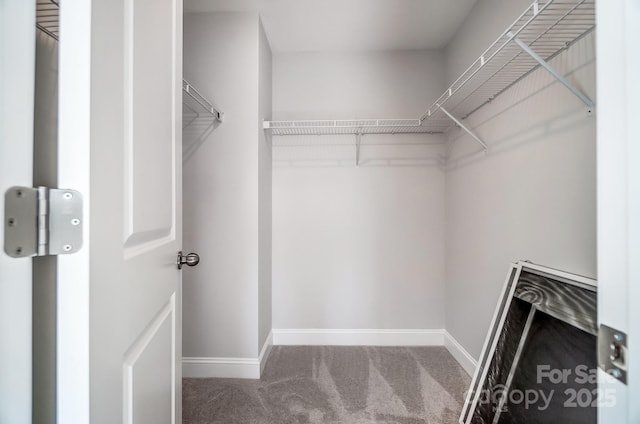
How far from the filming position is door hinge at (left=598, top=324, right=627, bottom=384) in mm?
Result: 399

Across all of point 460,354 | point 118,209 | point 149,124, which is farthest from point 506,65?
point 460,354

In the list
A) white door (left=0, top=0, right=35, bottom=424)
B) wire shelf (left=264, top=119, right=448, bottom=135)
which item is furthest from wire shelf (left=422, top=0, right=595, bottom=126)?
white door (left=0, top=0, right=35, bottom=424)

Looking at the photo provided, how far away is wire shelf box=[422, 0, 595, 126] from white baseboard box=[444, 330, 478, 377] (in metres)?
1.76

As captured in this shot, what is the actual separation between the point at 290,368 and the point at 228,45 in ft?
7.98

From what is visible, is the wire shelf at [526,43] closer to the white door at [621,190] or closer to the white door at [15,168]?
the white door at [621,190]

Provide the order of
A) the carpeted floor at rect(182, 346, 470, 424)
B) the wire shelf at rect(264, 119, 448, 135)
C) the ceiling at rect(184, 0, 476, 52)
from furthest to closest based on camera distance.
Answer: the wire shelf at rect(264, 119, 448, 135) → the ceiling at rect(184, 0, 476, 52) → the carpeted floor at rect(182, 346, 470, 424)

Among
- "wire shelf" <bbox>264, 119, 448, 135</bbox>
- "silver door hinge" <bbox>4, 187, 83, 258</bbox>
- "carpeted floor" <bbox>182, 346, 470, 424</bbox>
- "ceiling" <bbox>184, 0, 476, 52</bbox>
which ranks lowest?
"carpeted floor" <bbox>182, 346, 470, 424</bbox>

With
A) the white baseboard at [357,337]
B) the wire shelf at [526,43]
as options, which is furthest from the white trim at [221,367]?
the wire shelf at [526,43]

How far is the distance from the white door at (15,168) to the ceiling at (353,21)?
1.89 metres

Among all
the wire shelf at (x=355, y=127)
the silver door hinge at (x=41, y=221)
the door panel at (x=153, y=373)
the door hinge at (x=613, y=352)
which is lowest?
the door panel at (x=153, y=373)

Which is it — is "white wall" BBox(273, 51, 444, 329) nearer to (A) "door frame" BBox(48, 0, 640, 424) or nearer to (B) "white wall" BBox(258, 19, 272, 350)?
(B) "white wall" BBox(258, 19, 272, 350)

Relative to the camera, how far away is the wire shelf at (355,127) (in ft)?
6.77

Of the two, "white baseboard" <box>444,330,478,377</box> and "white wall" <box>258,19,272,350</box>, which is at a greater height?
"white wall" <box>258,19,272,350</box>

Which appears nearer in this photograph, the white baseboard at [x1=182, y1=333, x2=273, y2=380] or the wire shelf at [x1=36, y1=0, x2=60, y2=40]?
the wire shelf at [x1=36, y1=0, x2=60, y2=40]
